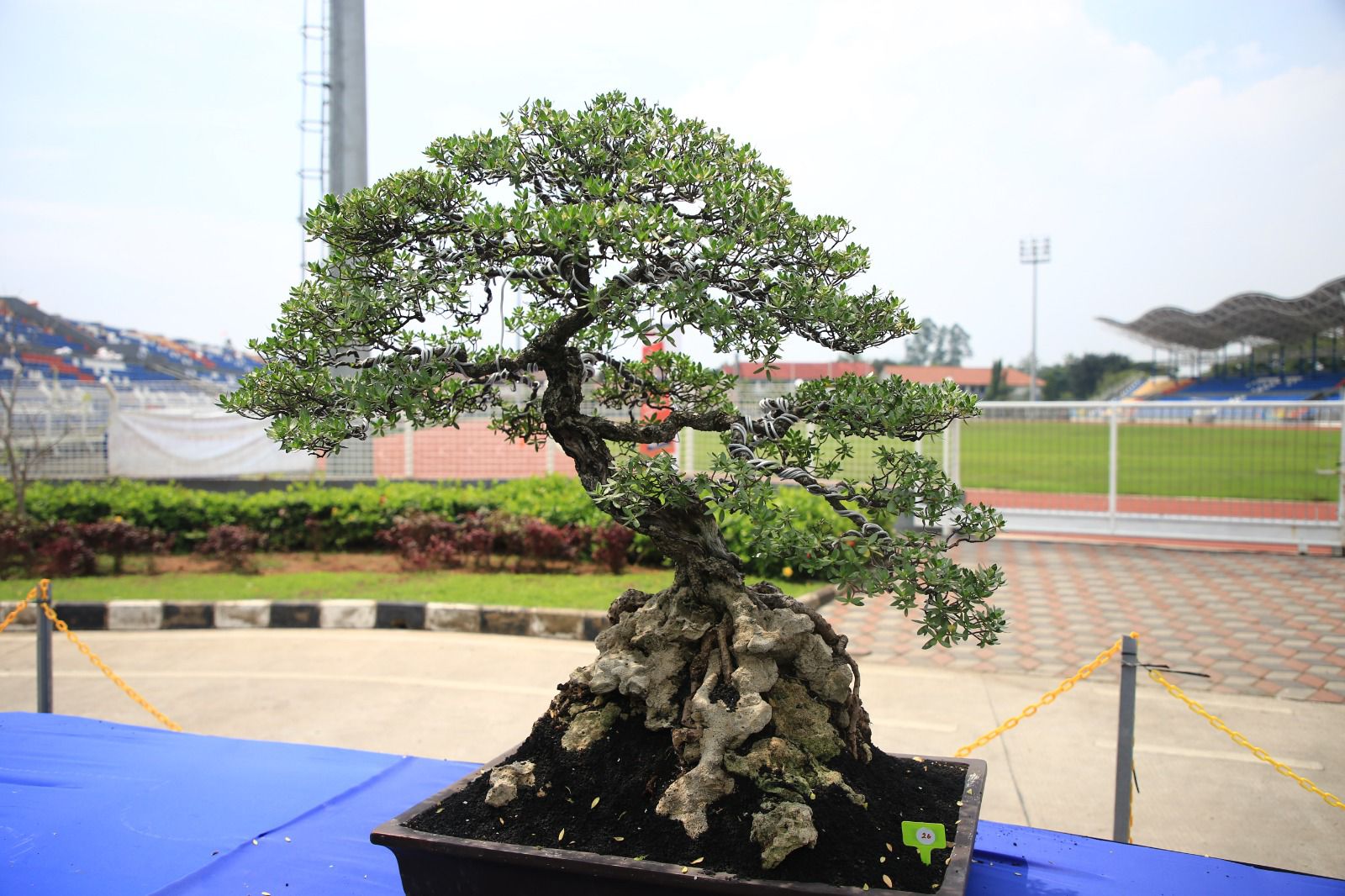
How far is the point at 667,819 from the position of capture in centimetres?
220

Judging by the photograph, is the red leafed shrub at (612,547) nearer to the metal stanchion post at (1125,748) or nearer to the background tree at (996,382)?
the metal stanchion post at (1125,748)

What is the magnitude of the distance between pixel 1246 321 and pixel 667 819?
164 ft

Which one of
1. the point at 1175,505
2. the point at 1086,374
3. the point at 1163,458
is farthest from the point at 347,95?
the point at 1086,374

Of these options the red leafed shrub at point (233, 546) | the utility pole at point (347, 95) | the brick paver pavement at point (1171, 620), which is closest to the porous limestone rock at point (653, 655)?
the brick paver pavement at point (1171, 620)

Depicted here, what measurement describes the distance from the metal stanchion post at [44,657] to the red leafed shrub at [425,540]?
4181 mm

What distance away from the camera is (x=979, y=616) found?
7.13 feet

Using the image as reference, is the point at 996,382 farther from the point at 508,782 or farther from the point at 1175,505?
the point at 508,782

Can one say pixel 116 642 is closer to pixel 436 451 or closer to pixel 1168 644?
pixel 436 451

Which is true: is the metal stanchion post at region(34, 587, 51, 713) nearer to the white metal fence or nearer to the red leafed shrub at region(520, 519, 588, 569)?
the red leafed shrub at region(520, 519, 588, 569)

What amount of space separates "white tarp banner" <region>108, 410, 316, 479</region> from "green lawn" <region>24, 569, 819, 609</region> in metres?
3.85

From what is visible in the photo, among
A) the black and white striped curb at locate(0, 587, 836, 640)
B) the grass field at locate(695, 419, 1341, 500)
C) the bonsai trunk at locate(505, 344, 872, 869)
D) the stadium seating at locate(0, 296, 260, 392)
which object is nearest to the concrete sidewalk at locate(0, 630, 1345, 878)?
the black and white striped curb at locate(0, 587, 836, 640)

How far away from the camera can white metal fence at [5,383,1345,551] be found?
10.9 meters

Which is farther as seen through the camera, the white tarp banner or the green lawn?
the white tarp banner

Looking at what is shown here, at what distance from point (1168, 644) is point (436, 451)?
9.22 m
